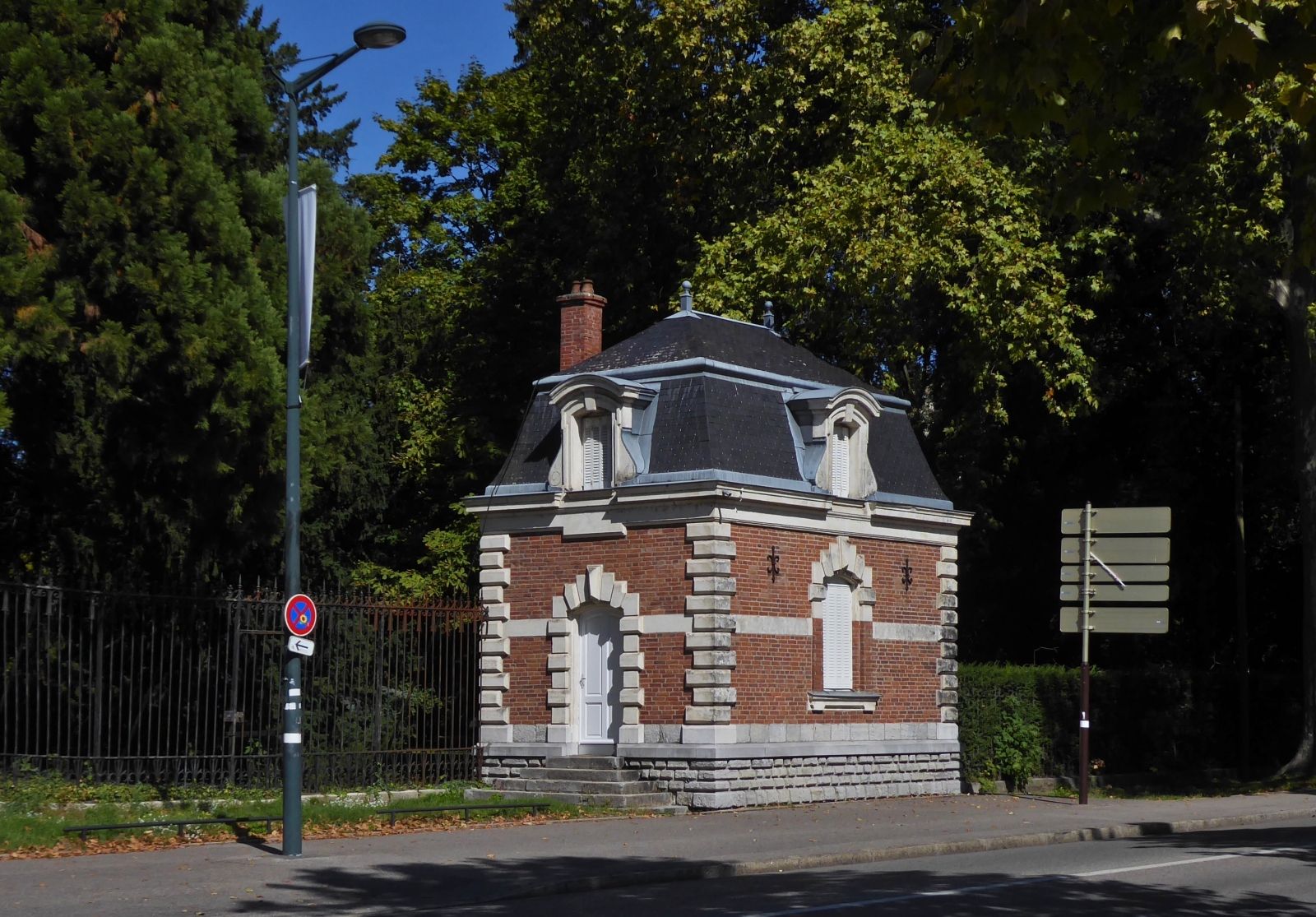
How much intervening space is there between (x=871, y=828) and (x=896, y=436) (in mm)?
8741


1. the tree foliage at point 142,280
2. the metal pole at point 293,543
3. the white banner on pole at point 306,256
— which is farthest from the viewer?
the tree foliage at point 142,280

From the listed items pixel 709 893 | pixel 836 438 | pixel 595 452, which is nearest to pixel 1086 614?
pixel 836 438

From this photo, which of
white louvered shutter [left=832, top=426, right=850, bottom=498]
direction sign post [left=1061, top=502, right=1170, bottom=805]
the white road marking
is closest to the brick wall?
white louvered shutter [left=832, top=426, right=850, bottom=498]

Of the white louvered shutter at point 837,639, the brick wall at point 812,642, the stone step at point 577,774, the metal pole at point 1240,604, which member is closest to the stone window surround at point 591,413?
the brick wall at point 812,642

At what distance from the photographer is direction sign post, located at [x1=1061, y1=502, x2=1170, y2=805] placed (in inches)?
923

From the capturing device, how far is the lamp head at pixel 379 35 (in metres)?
15.4

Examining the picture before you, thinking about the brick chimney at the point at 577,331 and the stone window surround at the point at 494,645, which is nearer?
the stone window surround at the point at 494,645

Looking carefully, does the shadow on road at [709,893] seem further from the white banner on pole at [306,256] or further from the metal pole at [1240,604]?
the metal pole at [1240,604]

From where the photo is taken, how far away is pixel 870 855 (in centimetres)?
1609

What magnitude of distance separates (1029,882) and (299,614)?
7.28 metres

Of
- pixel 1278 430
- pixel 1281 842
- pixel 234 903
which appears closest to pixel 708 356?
pixel 1281 842

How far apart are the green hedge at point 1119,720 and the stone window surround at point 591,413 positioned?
824cm

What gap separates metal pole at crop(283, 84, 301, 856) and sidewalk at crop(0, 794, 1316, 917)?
50 centimetres

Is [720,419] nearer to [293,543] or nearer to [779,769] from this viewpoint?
[779,769]
